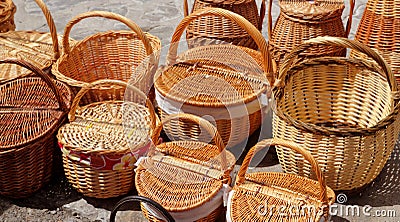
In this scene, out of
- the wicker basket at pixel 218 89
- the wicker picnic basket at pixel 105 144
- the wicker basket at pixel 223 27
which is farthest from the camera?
the wicker basket at pixel 223 27

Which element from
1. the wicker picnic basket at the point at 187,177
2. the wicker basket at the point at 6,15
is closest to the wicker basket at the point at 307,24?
the wicker picnic basket at the point at 187,177

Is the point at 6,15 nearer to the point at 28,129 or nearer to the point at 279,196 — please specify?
the point at 28,129

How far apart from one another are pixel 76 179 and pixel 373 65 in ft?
4.62

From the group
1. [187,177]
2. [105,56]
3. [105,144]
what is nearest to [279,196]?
[187,177]

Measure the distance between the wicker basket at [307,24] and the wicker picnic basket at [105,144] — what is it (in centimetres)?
85

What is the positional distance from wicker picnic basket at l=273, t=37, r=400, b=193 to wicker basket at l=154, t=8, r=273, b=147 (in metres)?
0.13

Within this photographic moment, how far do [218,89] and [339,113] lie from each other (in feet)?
2.09

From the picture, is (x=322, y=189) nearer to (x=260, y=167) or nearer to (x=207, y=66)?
(x=260, y=167)

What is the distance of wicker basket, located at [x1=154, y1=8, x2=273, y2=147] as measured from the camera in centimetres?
246

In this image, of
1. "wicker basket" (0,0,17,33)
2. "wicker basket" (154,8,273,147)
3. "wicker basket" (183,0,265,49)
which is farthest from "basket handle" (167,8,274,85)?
"wicker basket" (0,0,17,33)

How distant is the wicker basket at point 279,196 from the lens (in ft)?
6.63

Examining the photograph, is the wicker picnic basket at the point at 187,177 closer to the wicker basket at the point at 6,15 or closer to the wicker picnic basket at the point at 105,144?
the wicker picnic basket at the point at 105,144

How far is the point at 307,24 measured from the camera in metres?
2.85

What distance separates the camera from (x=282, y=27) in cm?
292
